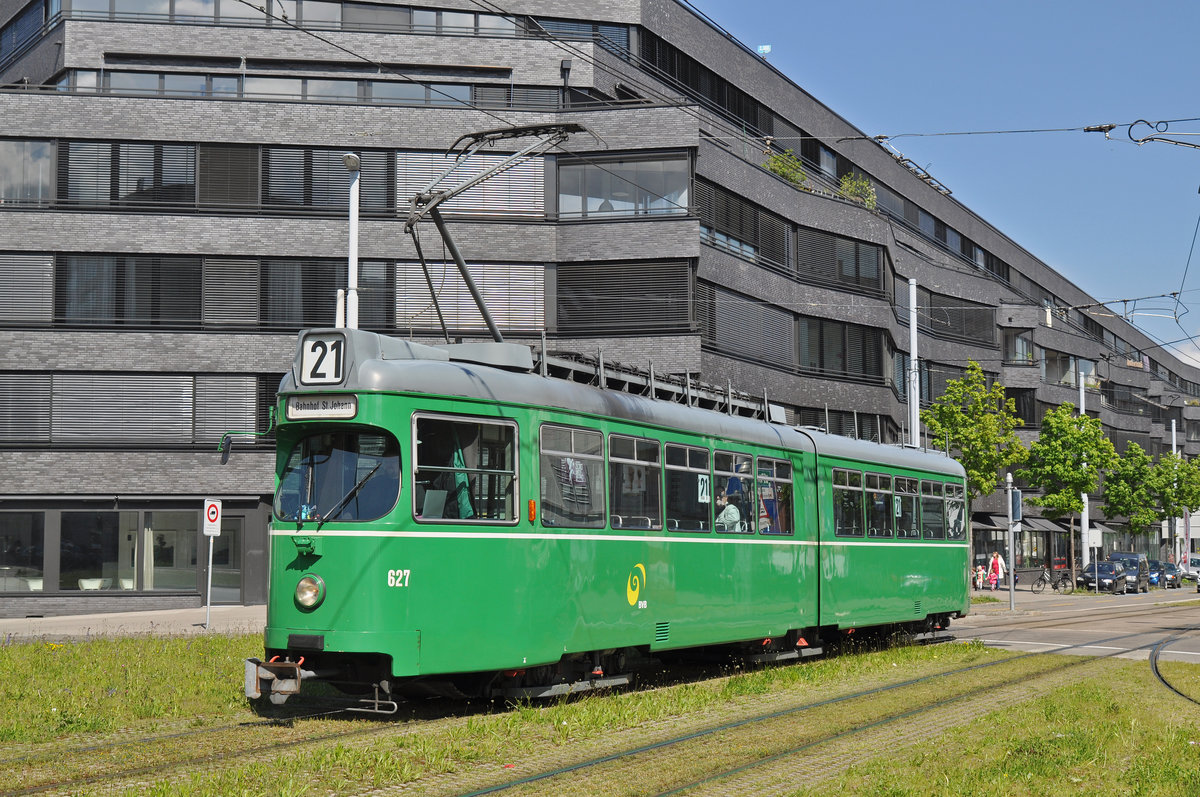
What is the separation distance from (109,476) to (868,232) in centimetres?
2559

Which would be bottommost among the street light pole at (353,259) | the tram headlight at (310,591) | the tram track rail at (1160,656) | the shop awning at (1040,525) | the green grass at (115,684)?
the tram track rail at (1160,656)

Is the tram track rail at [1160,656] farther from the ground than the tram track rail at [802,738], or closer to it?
closer to it

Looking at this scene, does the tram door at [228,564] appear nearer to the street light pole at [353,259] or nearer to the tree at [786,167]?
the street light pole at [353,259]

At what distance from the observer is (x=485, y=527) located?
A: 12.0 meters

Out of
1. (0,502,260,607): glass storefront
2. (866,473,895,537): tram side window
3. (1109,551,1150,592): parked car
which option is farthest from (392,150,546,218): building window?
(1109,551,1150,592): parked car

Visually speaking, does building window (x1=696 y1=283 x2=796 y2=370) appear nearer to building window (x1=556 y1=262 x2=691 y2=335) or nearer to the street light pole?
building window (x1=556 y1=262 x2=691 y2=335)

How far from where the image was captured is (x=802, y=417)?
43031 mm

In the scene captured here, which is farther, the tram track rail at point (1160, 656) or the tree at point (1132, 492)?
the tree at point (1132, 492)

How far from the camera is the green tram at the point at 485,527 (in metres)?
11.5

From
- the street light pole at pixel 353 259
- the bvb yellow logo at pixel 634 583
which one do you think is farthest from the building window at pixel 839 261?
the bvb yellow logo at pixel 634 583

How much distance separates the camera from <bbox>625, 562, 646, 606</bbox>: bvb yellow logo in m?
13.9

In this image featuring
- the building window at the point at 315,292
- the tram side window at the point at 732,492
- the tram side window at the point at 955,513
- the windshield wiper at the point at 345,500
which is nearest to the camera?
the windshield wiper at the point at 345,500

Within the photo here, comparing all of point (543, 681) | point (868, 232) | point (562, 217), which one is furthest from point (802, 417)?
point (543, 681)

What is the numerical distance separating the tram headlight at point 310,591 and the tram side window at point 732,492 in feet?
18.2
